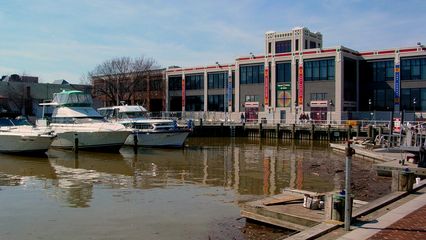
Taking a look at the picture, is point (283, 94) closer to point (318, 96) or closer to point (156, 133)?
point (318, 96)

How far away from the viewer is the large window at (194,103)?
85681mm

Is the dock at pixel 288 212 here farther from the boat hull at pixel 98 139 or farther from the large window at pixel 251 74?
the large window at pixel 251 74

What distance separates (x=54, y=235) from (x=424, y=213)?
401 inches

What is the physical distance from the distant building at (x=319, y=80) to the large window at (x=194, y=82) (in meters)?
6.47

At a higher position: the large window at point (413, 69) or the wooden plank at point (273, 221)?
the large window at point (413, 69)

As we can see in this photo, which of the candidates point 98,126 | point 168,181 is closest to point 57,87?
point 98,126

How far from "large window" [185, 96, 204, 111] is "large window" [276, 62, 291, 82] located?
18052 mm

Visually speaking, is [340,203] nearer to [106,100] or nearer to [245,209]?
[245,209]

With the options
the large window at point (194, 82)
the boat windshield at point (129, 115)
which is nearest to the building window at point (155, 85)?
the large window at point (194, 82)

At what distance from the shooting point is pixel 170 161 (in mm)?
32719

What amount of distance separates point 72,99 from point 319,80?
123 feet

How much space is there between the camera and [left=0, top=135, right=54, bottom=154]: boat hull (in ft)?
113

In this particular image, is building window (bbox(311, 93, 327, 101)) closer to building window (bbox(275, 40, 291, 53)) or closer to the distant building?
the distant building

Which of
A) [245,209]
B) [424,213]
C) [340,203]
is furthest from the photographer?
[245,209]
